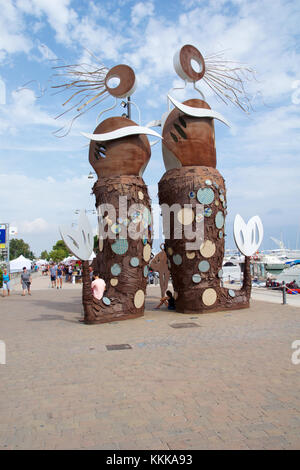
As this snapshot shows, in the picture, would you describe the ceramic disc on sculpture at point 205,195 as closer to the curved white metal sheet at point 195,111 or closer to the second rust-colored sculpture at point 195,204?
the second rust-colored sculpture at point 195,204

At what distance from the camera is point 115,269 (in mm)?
9828

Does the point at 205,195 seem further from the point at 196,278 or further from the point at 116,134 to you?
the point at 116,134

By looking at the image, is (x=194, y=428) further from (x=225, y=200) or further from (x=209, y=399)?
(x=225, y=200)

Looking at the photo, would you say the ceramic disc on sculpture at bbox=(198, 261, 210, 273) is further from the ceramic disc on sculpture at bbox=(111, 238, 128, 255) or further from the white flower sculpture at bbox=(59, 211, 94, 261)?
the white flower sculpture at bbox=(59, 211, 94, 261)

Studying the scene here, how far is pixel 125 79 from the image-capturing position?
439 inches

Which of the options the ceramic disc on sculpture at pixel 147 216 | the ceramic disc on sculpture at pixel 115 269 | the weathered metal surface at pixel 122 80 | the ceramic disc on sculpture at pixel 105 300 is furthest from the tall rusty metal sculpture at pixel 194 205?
the ceramic disc on sculpture at pixel 105 300

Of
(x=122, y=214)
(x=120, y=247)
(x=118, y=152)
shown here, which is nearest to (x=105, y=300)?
(x=120, y=247)

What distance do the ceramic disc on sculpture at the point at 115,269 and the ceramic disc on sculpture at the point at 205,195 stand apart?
303cm

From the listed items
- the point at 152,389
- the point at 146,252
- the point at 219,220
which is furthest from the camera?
the point at 219,220

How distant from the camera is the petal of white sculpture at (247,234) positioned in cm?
1124

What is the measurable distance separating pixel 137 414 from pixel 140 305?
20.9ft

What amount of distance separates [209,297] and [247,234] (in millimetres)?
2392
